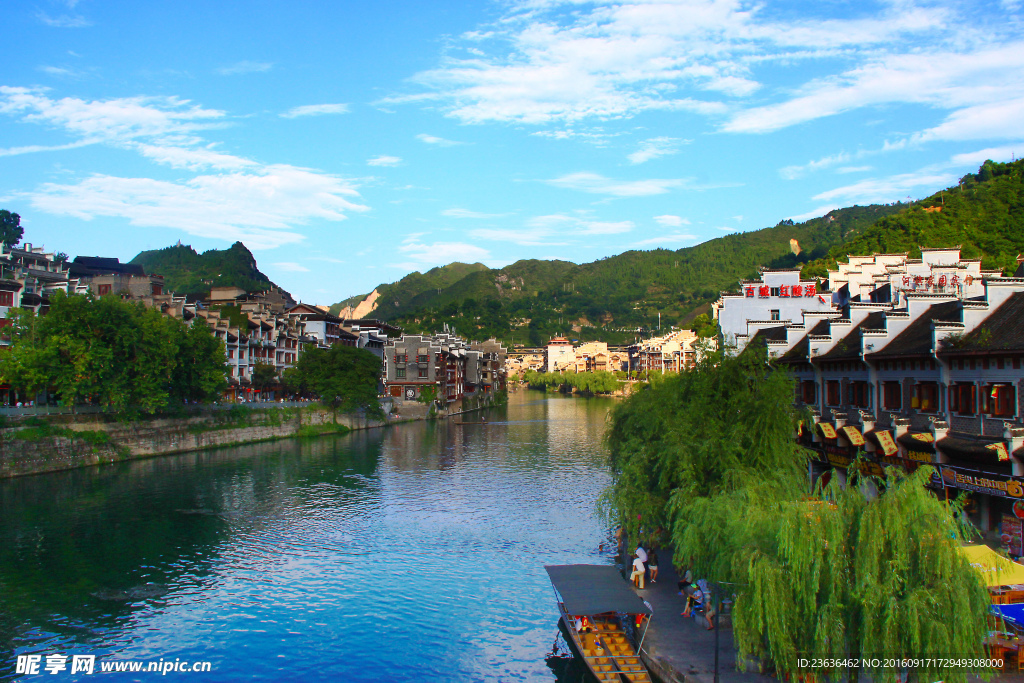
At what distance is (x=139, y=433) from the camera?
56.8 metres

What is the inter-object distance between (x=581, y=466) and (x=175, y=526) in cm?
3025

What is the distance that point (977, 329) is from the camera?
2419 centimetres

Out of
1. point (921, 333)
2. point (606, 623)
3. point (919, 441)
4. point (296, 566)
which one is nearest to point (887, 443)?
point (919, 441)

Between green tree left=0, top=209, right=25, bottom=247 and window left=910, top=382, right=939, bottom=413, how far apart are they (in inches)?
5062

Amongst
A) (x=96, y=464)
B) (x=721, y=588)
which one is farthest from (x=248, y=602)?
(x=96, y=464)

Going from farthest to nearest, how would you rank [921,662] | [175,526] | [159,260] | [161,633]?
[159,260] < [175,526] < [161,633] < [921,662]

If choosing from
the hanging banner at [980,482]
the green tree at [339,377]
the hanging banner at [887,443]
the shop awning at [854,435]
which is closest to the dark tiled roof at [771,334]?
the shop awning at [854,435]

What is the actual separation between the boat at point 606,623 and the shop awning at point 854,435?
44.9 ft

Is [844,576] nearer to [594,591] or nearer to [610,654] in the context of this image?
[610,654]

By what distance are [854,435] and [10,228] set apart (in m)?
132

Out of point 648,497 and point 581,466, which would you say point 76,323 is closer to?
point 581,466

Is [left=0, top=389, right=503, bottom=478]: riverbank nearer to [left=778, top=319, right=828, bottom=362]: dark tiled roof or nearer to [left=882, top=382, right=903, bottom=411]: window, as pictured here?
[left=778, top=319, right=828, bottom=362]: dark tiled roof

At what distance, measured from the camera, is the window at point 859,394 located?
3103 cm

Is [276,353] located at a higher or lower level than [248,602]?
higher
